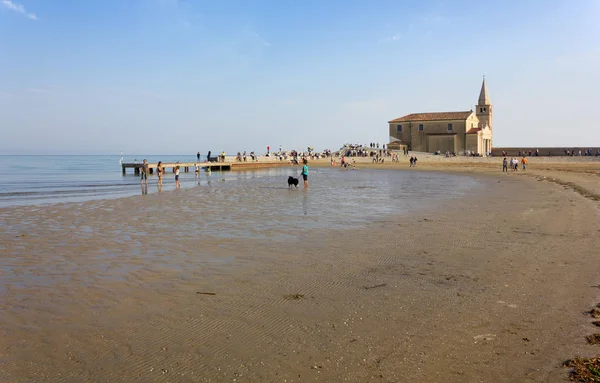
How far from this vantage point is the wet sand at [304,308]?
4.47 meters

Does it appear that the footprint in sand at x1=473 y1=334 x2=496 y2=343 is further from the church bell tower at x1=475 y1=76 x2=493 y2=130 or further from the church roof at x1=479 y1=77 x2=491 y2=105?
the church roof at x1=479 y1=77 x2=491 y2=105

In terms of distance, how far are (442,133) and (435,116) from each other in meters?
3.83

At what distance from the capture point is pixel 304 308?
244 inches

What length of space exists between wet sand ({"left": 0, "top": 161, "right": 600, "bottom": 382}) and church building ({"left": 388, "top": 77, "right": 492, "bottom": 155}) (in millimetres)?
71382

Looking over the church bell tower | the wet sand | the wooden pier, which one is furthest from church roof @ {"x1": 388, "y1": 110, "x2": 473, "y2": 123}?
the wet sand

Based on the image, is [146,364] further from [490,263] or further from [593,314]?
[490,263]

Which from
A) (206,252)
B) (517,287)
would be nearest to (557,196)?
(517,287)

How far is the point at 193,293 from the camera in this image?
6938 mm

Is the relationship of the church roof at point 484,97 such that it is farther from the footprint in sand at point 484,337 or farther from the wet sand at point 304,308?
the footprint in sand at point 484,337

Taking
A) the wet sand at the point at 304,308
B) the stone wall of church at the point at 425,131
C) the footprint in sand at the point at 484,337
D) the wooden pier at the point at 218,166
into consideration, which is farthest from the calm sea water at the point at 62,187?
the stone wall of church at the point at 425,131

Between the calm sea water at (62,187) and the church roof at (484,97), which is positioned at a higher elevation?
the church roof at (484,97)

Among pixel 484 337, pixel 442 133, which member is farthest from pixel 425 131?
pixel 484 337

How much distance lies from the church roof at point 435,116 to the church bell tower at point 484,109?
11.2 meters

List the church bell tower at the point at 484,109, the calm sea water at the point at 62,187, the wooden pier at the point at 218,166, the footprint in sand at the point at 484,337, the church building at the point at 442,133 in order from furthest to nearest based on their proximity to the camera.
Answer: the church bell tower at the point at 484,109 < the church building at the point at 442,133 < the wooden pier at the point at 218,166 < the calm sea water at the point at 62,187 < the footprint in sand at the point at 484,337
